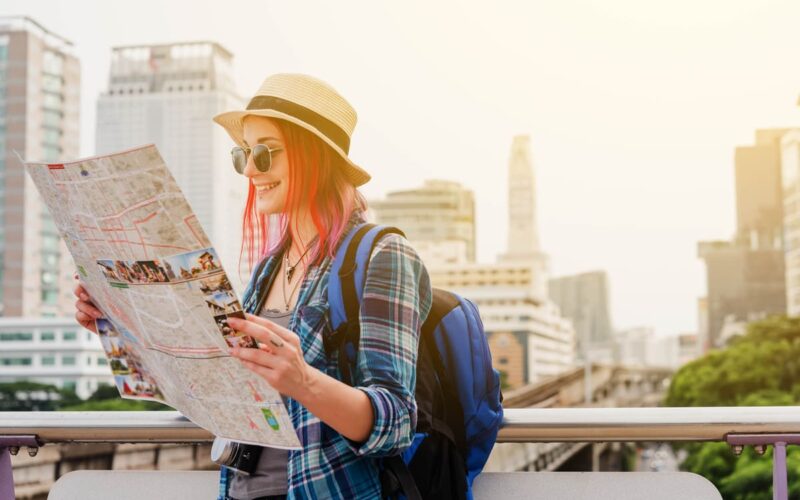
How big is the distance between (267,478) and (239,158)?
56 centimetres

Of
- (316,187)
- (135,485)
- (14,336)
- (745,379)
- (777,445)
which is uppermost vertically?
(316,187)

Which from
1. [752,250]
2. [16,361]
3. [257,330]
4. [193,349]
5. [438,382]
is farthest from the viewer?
[752,250]

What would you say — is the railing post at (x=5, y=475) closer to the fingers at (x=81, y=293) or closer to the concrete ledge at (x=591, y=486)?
the fingers at (x=81, y=293)

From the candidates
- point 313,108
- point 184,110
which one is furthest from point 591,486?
point 184,110

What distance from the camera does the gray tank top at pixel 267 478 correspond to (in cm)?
162

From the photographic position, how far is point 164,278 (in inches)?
53.2

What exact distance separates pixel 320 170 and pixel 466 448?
536mm

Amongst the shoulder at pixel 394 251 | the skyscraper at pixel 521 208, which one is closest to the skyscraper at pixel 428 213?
the skyscraper at pixel 521 208

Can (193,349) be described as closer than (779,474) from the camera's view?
Yes

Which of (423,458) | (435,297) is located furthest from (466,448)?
(435,297)

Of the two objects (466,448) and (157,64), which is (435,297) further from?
(157,64)

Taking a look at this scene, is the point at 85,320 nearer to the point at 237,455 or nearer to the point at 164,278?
the point at 237,455

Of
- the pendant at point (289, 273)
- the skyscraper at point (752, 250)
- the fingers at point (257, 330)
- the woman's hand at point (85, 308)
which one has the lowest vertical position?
the fingers at point (257, 330)

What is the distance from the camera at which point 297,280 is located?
1721 millimetres
